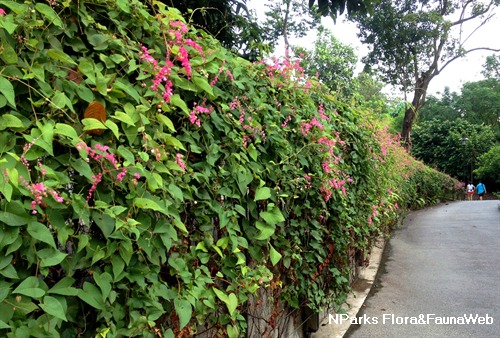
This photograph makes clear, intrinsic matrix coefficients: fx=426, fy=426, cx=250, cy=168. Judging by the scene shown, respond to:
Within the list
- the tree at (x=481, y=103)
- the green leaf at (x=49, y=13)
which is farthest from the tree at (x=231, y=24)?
the tree at (x=481, y=103)

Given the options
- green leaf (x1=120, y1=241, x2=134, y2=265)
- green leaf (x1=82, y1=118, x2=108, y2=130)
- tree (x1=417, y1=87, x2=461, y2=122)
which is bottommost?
green leaf (x1=120, y1=241, x2=134, y2=265)

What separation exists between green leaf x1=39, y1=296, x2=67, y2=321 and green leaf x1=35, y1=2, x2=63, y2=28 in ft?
2.98

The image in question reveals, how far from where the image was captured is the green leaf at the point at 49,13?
1.43 m

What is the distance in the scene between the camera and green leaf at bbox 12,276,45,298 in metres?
1.19

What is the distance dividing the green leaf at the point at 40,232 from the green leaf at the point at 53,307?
164mm

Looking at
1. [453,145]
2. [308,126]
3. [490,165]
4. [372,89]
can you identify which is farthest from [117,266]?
[453,145]

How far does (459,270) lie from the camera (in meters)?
6.28

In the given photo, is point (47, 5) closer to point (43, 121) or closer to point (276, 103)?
point (43, 121)

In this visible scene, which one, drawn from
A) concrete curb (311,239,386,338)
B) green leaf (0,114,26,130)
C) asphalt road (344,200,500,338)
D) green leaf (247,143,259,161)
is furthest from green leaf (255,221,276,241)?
asphalt road (344,200,500,338)

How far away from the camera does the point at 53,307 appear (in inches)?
48.9

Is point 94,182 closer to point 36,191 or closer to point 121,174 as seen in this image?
point 121,174

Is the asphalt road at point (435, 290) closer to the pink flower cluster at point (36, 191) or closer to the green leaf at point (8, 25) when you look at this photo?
the pink flower cluster at point (36, 191)

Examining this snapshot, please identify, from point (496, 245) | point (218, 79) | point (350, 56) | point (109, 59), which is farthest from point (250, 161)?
point (350, 56)

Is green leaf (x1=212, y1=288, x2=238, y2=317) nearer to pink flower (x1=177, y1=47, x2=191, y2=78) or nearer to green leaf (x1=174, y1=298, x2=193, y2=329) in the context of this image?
green leaf (x1=174, y1=298, x2=193, y2=329)
